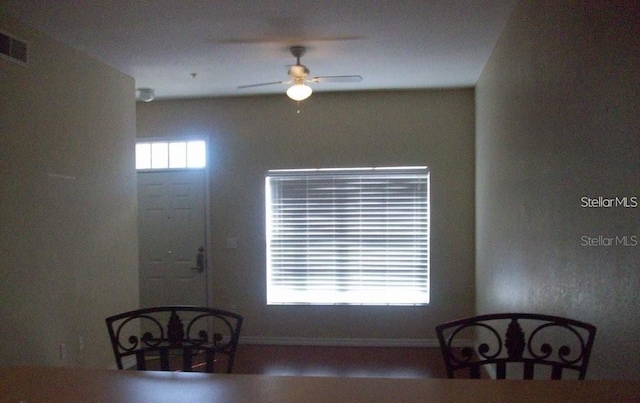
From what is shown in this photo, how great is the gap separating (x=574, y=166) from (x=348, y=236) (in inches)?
132

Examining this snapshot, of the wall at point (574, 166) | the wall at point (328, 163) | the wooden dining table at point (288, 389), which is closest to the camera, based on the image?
the wooden dining table at point (288, 389)

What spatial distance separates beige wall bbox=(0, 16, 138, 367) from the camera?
9.77 feet

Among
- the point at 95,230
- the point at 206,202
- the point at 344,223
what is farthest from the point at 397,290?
the point at 95,230

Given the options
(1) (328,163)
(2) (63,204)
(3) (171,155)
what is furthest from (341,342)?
(2) (63,204)

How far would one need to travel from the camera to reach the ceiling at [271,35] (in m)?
2.88

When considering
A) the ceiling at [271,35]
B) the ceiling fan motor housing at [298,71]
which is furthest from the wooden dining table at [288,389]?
the ceiling fan motor housing at [298,71]

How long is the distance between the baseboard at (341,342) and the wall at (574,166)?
1768 millimetres

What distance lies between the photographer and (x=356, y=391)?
133 cm

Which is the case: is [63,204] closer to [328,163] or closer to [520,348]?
[328,163]

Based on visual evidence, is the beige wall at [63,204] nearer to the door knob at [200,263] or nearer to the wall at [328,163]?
the door knob at [200,263]

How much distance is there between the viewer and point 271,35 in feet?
11.1

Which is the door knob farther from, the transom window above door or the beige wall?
the transom window above door

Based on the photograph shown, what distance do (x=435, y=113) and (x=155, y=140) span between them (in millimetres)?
3226

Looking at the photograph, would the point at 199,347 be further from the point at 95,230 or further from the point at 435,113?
the point at 435,113
